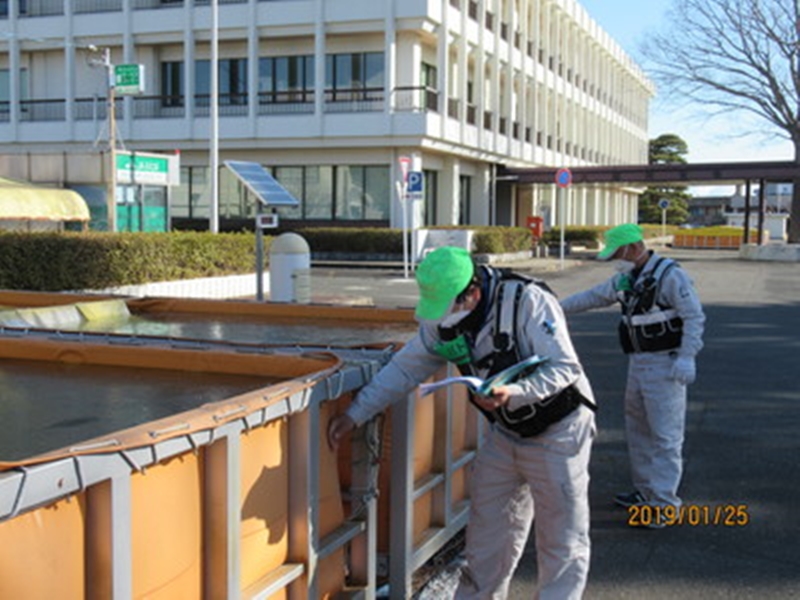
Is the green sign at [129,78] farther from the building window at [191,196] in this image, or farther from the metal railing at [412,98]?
the building window at [191,196]

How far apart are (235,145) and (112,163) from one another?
1360 centimetres

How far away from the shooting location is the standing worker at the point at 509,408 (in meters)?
3.30

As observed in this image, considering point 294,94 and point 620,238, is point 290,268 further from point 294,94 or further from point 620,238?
point 294,94

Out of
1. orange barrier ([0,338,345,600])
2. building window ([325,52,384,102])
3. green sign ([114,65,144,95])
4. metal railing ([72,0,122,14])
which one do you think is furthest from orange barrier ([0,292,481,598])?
metal railing ([72,0,122,14])

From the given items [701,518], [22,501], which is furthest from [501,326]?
[701,518]

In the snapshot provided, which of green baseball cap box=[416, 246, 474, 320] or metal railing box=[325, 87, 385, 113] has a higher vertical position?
metal railing box=[325, 87, 385, 113]

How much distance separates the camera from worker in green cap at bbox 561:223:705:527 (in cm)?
525

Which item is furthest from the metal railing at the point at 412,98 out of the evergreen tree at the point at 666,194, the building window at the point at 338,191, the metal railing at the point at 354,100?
the evergreen tree at the point at 666,194

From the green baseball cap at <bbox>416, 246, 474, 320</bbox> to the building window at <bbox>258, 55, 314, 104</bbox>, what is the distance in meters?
32.3

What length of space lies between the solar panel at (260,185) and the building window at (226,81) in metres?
23.9

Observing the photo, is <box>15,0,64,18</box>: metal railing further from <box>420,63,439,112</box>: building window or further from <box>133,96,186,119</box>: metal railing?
<box>420,63,439,112</box>: building window

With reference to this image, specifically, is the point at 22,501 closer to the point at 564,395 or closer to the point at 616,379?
the point at 564,395

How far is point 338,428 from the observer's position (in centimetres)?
346
